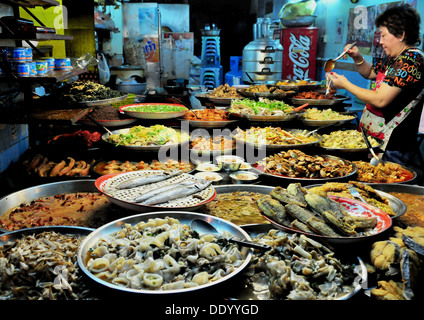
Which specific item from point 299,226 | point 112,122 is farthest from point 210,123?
point 299,226

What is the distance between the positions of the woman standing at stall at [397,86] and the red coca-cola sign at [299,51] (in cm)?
448

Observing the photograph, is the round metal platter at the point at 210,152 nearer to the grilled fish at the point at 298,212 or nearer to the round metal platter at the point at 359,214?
the round metal platter at the point at 359,214

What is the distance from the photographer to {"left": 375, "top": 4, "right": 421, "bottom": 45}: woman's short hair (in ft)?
11.0

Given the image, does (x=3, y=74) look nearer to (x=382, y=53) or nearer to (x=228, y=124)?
(x=228, y=124)

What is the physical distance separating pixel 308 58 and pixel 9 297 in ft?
26.6

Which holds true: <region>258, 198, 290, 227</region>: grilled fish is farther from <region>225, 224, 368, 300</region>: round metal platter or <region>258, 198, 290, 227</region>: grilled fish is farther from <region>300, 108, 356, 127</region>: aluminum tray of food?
<region>300, 108, 356, 127</region>: aluminum tray of food

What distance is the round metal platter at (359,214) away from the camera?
150 cm

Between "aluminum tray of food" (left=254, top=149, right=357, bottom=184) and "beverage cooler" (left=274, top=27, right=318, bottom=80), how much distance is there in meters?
6.08

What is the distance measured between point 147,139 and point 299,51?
611cm

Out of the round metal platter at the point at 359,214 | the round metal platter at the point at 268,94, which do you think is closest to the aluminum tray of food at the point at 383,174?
the round metal platter at the point at 359,214

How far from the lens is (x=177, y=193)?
1.97m

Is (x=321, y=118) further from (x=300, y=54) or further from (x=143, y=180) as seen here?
(x=300, y=54)
